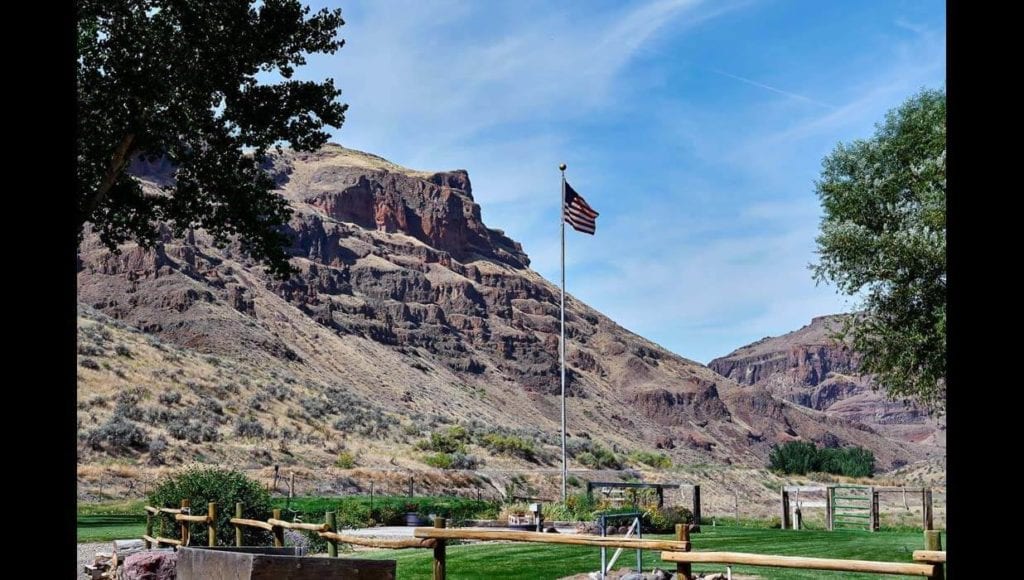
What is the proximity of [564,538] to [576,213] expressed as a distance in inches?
745

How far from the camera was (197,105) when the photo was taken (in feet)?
59.3

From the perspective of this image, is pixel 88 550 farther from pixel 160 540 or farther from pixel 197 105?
pixel 197 105

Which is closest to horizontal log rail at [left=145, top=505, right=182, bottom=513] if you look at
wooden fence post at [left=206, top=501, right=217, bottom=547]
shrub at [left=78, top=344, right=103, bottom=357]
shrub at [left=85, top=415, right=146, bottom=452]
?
wooden fence post at [left=206, top=501, right=217, bottom=547]

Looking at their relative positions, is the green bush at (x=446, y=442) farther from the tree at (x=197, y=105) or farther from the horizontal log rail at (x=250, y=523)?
the horizontal log rail at (x=250, y=523)

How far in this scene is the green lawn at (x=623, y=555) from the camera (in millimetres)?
16516

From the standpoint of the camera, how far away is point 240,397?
6066 centimetres

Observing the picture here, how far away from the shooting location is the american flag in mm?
29062

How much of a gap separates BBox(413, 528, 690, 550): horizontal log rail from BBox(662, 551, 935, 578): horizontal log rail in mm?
144

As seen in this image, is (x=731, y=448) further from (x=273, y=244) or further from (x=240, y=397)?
(x=273, y=244)

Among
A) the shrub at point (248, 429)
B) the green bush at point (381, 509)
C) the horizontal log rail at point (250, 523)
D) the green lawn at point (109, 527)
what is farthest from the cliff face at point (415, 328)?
the horizontal log rail at point (250, 523)

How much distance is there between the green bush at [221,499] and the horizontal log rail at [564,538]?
650 centimetres

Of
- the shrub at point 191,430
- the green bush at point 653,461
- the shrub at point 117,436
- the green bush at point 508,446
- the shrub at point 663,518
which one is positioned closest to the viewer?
the shrub at point 663,518

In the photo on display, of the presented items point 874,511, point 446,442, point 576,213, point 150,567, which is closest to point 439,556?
point 150,567

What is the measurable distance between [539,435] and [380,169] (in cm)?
6994
